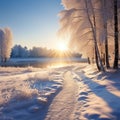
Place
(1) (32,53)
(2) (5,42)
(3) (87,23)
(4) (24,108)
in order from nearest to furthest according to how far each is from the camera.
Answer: (4) (24,108) < (3) (87,23) < (2) (5,42) < (1) (32,53)

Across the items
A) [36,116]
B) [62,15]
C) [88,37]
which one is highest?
[62,15]

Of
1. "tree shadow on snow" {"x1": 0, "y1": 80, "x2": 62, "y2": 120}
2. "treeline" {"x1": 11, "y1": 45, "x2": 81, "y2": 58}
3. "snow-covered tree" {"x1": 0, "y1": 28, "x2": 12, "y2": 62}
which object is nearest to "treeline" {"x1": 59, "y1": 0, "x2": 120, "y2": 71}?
"tree shadow on snow" {"x1": 0, "y1": 80, "x2": 62, "y2": 120}

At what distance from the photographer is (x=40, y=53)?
150125 mm

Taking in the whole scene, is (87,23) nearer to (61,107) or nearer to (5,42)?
(61,107)

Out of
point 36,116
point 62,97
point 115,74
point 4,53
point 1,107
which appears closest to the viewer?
point 36,116

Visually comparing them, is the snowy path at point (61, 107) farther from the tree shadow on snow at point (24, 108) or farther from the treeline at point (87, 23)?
the treeline at point (87, 23)

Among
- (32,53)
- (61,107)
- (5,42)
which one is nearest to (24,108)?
(61,107)

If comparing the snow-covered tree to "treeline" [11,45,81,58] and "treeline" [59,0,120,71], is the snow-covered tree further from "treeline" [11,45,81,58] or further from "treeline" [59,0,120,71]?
"treeline" [11,45,81,58]

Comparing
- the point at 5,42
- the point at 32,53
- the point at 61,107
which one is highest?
the point at 5,42

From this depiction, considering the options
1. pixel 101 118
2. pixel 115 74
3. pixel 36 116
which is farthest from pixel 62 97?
pixel 115 74

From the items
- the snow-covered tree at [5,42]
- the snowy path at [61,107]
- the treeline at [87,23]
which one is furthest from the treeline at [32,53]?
the snowy path at [61,107]

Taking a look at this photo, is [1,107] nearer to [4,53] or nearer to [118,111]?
[118,111]

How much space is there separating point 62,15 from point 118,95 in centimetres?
1373

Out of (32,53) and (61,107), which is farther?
(32,53)
